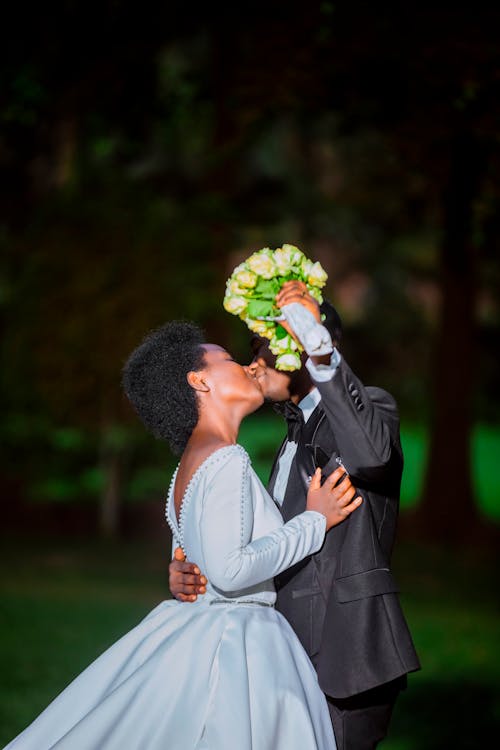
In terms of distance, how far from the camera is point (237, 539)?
3748 mm

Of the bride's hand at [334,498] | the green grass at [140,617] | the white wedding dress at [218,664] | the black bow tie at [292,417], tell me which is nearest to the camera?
the white wedding dress at [218,664]

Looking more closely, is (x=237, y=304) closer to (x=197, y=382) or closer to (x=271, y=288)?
(x=271, y=288)

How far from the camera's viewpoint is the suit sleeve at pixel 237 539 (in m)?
3.73

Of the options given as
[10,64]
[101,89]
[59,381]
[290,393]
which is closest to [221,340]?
[59,381]

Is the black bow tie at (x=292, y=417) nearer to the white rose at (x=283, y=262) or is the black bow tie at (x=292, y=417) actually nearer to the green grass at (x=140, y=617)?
the white rose at (x=283, y=262)

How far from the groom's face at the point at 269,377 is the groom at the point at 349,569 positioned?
0.05m

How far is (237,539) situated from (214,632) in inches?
13.0

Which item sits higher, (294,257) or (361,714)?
(294,257)

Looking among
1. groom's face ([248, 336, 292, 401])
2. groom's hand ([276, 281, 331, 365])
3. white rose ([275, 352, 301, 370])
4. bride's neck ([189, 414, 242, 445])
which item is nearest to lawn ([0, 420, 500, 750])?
groom's face ([248, 336, 292, 401])

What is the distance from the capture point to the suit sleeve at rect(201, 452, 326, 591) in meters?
3.73

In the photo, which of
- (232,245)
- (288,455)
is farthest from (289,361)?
(232,245)

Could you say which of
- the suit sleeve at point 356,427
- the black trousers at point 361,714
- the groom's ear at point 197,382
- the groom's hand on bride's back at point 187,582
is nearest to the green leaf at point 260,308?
the suit sleeve at point 356,427

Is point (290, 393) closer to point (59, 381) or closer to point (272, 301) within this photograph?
point (272, 301)

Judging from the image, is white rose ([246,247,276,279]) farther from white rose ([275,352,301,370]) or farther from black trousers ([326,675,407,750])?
black trousers ([326,675,407,750])
